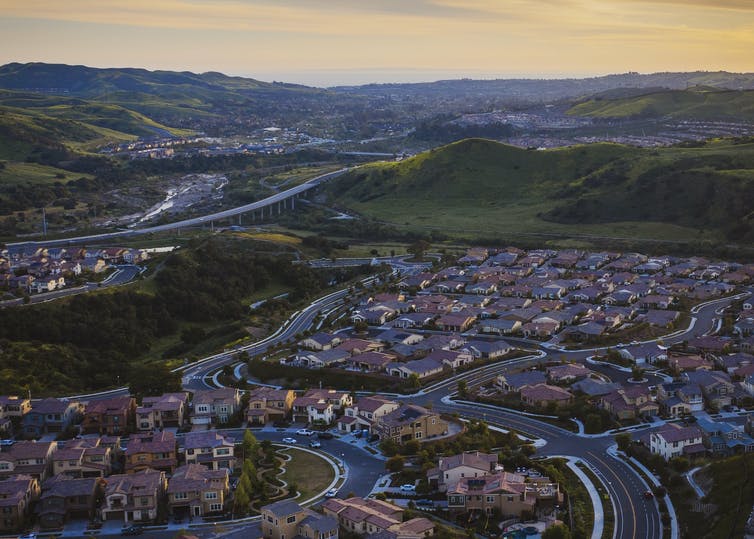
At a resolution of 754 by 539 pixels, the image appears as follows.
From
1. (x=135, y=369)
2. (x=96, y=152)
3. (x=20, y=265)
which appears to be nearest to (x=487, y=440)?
(x=135, y=369)

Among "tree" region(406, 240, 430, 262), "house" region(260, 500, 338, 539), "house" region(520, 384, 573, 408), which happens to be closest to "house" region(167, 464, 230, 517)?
"house" region(260, 500, 338, 539)

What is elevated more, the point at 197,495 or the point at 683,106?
the point at 683,106

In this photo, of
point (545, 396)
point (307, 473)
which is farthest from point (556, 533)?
point (545, 396)

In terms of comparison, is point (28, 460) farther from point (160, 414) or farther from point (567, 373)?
point (567, 373)

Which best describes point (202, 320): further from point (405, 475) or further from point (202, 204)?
point (202, 204)

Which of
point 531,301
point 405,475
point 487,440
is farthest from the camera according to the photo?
point 531,301

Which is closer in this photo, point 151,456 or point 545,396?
point 151,456

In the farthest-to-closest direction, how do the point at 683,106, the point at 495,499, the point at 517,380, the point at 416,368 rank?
1. the point at 683,106
2. the point at 416,368
3. the point at 517,380
4. the point at 495,499
